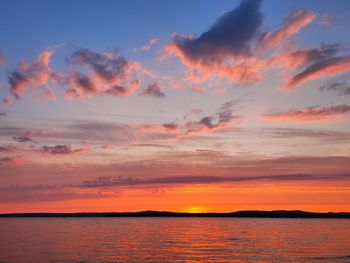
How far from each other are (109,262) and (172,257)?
955 centimetres

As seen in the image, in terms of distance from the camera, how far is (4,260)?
55.3 metres

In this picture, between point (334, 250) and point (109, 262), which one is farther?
point (334, 250)

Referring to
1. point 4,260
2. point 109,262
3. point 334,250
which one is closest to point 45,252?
point 4,260

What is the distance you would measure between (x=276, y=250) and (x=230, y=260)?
16754 millimetres

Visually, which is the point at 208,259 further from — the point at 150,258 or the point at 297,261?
the point at 297,261

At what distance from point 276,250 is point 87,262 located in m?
32.4

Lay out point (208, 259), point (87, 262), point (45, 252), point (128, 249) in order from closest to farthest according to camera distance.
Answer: point (87, 262), point (208, 259), point (45, 252), point (128, 249)

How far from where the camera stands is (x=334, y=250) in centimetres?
7169

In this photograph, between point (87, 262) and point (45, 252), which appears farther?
point (45, 252)

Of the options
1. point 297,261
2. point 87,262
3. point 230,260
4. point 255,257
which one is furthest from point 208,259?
point 87,262

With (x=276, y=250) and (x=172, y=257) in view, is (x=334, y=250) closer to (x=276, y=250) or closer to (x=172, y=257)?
(x=276, y=250)

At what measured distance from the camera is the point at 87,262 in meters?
54.8

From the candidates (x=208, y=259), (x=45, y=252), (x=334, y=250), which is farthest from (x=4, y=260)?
(x=334, y=250)

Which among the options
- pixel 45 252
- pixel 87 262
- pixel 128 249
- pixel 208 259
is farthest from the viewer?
pixel 128 249
